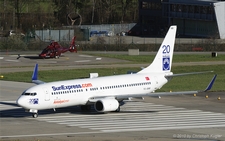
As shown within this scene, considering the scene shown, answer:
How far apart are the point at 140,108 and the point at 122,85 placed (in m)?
3.49

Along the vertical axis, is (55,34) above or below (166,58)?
below

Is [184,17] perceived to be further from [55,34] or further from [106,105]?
[106,105]

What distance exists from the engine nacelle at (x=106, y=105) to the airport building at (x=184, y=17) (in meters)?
90.1

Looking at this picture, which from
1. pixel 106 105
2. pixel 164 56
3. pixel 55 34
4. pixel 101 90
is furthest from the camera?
pixel 55 34

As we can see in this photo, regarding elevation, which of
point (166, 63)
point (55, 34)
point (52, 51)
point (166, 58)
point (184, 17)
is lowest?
point (52, 51)

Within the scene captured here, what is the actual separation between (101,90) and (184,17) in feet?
355

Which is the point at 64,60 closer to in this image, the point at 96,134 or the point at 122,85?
the point at 122,85

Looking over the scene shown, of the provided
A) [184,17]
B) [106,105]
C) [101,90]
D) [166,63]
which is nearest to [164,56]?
[166,63]

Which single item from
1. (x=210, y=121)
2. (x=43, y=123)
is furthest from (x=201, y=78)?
(x=43, y=123)

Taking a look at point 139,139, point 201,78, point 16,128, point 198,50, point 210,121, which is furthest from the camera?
point 198,50

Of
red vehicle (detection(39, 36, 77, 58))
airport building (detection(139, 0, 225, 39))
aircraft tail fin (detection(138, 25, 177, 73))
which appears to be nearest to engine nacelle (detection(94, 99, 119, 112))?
aircraft tail fin (detection(138, 25, 177, 73))

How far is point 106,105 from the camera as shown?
51.3m

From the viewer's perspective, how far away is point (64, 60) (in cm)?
10244

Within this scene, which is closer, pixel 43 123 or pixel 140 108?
pixel 43 123
